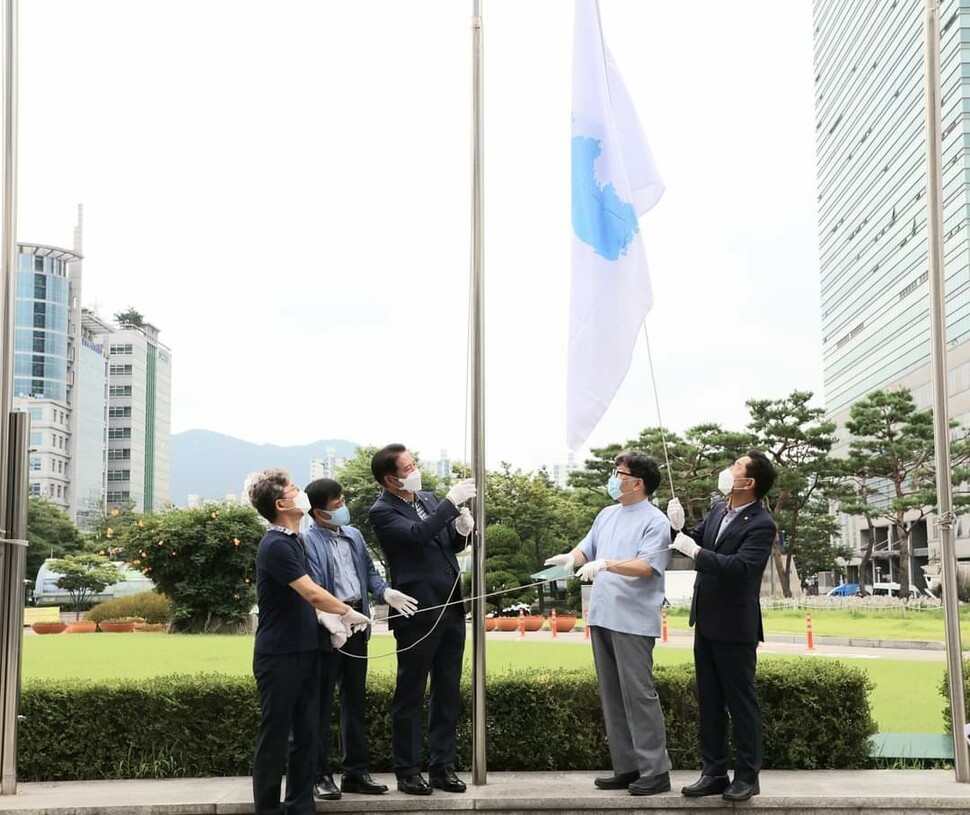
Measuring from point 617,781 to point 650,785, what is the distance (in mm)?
226

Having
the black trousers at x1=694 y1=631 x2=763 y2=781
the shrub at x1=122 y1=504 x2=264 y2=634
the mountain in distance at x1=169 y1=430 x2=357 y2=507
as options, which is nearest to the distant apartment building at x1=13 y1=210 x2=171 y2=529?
the mountain in distance at x1=169 y1=430 x2=357 y2=507

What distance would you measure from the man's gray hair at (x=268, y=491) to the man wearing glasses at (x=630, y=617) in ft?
4.02

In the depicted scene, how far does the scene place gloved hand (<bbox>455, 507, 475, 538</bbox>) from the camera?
4.47m

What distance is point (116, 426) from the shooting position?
289 feet

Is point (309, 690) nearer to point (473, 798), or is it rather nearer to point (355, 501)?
point (473, 798)

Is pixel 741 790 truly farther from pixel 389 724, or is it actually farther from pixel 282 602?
pixel 282 602

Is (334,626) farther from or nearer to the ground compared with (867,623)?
farther from the ground

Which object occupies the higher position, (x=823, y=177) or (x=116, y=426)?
(x=823, y=177)

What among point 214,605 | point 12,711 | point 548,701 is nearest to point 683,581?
point 548,701

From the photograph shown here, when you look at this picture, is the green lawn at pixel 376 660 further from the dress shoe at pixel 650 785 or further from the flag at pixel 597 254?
the flag at pixel 597 254

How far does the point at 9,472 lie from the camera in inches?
183

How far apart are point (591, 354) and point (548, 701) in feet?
5.62

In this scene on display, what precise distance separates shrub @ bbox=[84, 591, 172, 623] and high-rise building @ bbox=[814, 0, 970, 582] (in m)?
24.2

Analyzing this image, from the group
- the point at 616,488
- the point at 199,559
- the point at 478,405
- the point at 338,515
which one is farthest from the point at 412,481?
the point at 199,559
